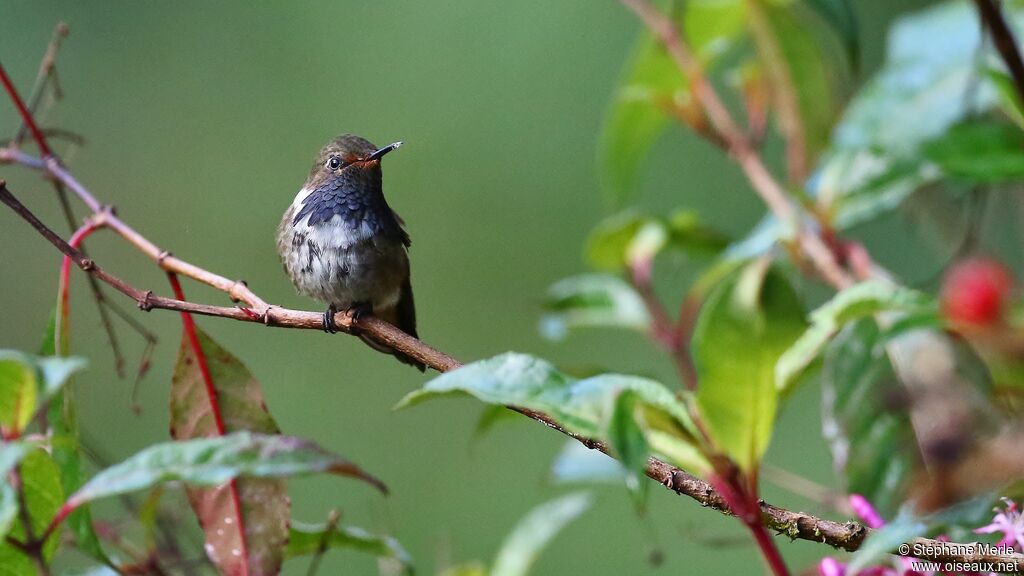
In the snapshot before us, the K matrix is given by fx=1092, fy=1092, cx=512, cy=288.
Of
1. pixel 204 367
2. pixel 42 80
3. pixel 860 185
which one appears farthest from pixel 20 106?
pixel 860 185

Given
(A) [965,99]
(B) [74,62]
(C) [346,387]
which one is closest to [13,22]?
(B) [74,62]

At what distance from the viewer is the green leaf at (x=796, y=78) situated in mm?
2549

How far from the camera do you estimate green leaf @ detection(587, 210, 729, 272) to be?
2.43 metres

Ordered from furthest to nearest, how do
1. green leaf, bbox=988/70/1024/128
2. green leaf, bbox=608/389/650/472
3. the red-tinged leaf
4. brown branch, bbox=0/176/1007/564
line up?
green leaf, bbox=988/70/1024/128, the red-tinged leaf, brown branch, bbox=0/176/1007/564, green leaf, bbox=608/389/650/472

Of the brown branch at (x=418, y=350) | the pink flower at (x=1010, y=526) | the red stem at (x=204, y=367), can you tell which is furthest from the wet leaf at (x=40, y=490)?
the pink flower at (x=1010, y=526)

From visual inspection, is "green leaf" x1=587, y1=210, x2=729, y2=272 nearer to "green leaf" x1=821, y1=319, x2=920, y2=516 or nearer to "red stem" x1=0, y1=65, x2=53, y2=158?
"green leaf" x1=821, y1=319, x2=920, y2=516

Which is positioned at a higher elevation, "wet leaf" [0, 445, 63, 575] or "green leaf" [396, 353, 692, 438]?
"wet leaf" [0, 445, 63, 575]

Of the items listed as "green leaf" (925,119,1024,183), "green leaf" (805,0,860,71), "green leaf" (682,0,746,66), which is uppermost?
"green leaf" (682,0,746,66)

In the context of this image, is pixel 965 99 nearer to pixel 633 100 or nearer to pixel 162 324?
pixel 633 100

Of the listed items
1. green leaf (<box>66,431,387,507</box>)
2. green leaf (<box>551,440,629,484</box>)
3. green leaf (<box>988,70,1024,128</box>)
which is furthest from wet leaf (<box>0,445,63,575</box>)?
green leaf (<box>988,70,1024,128</box>)

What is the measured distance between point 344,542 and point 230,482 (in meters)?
0.21

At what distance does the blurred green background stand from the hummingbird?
2.79m

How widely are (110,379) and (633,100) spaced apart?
453 centimetres

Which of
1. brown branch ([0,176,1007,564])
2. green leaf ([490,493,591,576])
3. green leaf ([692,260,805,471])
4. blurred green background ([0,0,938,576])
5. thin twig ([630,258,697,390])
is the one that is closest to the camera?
brown branch ([0,176,1007,564])
